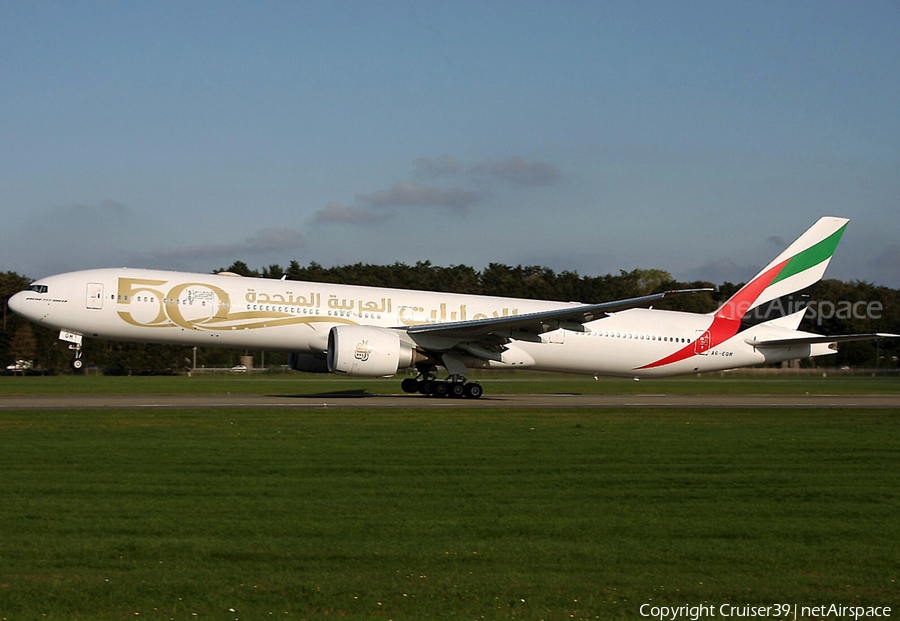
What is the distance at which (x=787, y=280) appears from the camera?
31.8 meters

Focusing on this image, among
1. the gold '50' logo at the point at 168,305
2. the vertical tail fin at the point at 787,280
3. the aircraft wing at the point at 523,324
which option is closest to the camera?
the aircraft wing at the point at 523,324

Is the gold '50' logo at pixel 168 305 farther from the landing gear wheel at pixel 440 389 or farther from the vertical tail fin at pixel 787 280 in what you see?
the vertical tail fin at pixel 787 280

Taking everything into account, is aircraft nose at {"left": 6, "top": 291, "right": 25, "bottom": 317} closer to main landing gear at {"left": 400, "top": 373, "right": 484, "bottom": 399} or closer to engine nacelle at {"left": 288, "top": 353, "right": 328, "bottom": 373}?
engine nacelle at {"left": 288, "top": 353, "right": 328, "bottom": 373}

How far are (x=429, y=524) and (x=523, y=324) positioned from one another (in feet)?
59.5

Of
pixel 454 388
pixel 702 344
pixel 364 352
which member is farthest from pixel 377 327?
pixel 702 344

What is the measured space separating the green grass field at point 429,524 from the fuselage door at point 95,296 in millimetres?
11049

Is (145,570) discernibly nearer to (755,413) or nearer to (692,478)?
(692,478)

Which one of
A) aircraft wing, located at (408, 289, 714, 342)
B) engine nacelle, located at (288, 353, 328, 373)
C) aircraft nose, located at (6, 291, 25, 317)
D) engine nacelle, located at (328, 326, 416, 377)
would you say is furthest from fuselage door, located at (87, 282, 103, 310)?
aircraft wing, located at (408, 289, 714, 342)

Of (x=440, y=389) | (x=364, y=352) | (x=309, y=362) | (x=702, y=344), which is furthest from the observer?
(x=702, y=344)

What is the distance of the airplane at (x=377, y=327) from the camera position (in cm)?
2586

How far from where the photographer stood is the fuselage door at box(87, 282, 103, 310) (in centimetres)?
2600

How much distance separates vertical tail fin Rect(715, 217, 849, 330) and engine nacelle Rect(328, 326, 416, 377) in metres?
13.6

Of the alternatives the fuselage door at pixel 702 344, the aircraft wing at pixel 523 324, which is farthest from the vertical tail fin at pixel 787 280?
the aircraft wing at pixel 523 324

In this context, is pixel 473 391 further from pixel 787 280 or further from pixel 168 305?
pixel 787 280
